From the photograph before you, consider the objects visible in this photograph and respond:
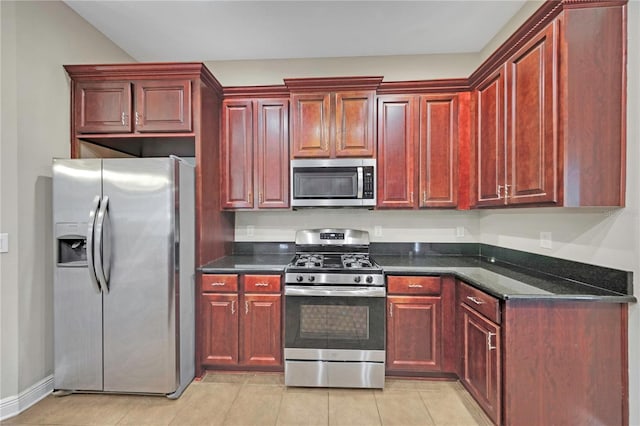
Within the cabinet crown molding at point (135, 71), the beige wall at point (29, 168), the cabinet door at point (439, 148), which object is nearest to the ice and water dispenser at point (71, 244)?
the beige wall at point (29, 168)

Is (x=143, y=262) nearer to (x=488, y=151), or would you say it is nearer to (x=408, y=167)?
(x=408, y=167)

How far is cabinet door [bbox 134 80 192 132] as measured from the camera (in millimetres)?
2484

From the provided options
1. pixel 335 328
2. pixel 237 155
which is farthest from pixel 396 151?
pixel 335 328

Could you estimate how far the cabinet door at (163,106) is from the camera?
2.48m

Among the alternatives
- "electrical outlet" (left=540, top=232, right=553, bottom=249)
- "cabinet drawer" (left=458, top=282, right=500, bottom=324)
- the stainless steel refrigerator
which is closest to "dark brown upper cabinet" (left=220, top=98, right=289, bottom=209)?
the stainless steel refrigerator

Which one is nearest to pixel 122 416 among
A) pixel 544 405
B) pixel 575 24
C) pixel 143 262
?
pixel 143 262

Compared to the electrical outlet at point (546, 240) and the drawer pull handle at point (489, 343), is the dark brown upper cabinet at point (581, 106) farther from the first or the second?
the drawer pull handle at point (489, 343)

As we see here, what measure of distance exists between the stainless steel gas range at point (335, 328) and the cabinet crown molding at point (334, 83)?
161 centimetres

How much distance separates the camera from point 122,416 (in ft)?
6.86

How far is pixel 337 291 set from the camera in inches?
93.2

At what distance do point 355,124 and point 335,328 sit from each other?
176 cm

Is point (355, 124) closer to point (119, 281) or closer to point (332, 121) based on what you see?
point (332, 121)

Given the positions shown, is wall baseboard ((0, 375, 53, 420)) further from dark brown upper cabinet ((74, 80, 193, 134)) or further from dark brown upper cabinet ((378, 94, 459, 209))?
dark brown upper cabinet ((378, 94, 459, 209))

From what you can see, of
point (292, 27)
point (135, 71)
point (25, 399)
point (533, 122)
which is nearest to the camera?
point (533, 122)
